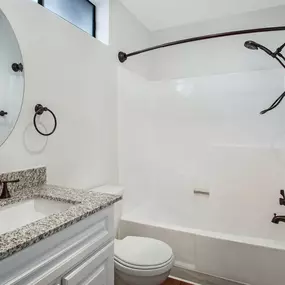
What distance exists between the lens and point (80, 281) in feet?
3.37

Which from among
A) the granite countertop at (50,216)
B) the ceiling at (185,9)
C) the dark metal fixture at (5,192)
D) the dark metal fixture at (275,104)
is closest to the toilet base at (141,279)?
the granite countertop at (50,216)

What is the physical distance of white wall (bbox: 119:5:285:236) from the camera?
2.46 m

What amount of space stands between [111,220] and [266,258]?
1.21 meters

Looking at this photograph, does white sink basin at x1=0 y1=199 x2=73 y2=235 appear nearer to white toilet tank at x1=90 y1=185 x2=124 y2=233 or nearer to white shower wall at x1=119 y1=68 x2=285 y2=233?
white toilet tank at x1=90 y1=185 x2=124 y2=233

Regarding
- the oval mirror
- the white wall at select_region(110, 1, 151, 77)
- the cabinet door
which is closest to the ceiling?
the white wall at select_region(110, 1, 151, 77)

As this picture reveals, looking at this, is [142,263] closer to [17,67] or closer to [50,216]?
[50,216]

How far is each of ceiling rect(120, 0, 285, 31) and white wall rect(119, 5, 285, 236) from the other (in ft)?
0.42

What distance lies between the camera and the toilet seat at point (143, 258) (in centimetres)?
153

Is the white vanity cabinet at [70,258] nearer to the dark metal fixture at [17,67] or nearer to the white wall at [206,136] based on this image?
the dark metal fixture at [17,67]

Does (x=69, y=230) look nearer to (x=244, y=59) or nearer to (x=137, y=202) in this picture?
(x=137, y=202)

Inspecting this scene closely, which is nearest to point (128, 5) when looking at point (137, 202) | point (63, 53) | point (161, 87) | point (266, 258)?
point (161, 87)

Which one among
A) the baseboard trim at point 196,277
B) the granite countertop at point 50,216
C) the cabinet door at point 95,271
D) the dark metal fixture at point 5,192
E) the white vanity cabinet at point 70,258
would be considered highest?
the dark metal fixture at point 5,192

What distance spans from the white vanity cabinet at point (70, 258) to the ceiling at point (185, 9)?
2.10 metres

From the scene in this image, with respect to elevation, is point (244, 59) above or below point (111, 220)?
above
